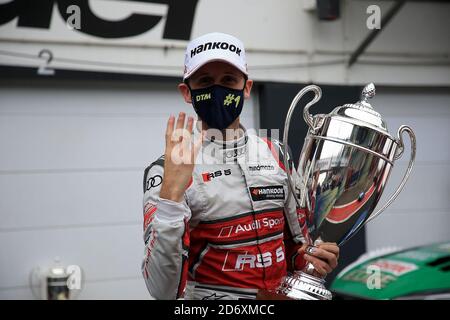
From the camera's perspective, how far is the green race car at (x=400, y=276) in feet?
13.6

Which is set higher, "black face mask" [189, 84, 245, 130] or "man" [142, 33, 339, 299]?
"black face mask" [189, 84, 245, 130]

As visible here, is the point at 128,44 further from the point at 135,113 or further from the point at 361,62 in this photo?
the point at 361,62

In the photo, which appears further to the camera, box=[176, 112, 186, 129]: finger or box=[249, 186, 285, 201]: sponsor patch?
box=[249, 186, 285, 201]: sponsor patch

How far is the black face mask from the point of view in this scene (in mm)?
2195

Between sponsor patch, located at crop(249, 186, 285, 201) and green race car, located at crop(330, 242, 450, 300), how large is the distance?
68.0 inches

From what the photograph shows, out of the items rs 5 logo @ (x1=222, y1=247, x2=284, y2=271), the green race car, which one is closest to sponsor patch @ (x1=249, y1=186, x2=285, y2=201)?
rs 5 logo @ (x1=222, y1=247, x2=284, y2=271)

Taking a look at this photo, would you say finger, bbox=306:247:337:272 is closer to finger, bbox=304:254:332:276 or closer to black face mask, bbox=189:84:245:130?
finger, bbox=304:254:332:276

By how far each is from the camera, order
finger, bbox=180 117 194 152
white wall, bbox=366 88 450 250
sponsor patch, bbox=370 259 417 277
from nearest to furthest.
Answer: finger, bbox=180 117 194 152, sponsor patch, bbox=370 259 417 277, white wall, bbox=366 88 450 250

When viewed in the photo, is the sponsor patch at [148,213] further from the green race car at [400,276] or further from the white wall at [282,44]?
the white wall at [282,44]

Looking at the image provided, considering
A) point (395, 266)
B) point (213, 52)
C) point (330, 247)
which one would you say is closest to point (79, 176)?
point (395, 266)

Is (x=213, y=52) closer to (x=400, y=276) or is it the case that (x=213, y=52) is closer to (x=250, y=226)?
(x=250, y=226)

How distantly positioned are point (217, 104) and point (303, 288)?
24.3 inches
